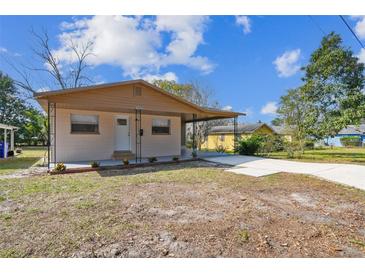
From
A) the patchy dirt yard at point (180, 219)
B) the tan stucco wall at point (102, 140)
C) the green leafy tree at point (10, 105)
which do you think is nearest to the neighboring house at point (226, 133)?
the tan stucco wall at point (102, 140)

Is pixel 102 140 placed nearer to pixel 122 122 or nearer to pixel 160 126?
pixel 122 122

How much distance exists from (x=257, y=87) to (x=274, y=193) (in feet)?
64.0

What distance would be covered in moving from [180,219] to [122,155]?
8.38 metres

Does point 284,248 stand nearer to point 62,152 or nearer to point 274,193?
point 274,193

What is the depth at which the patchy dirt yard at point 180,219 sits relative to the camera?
9.49 ft

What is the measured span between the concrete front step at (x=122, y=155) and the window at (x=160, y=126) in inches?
71.4

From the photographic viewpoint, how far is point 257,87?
2328 cm

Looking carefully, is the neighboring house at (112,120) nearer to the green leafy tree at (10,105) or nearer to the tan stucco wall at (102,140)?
the tan stucco wall at (102,140)

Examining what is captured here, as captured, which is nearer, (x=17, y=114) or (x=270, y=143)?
(x=270, y=143)

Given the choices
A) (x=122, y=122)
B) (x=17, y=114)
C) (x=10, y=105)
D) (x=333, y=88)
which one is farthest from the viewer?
(x=17, y=114)

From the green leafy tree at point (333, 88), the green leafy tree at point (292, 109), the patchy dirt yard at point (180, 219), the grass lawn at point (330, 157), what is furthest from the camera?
the green leafy tree at point (292, 109)

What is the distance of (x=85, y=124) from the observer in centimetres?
1093

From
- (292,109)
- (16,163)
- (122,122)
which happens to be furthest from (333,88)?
(16,163)

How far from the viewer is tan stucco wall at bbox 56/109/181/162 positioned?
10344mm
